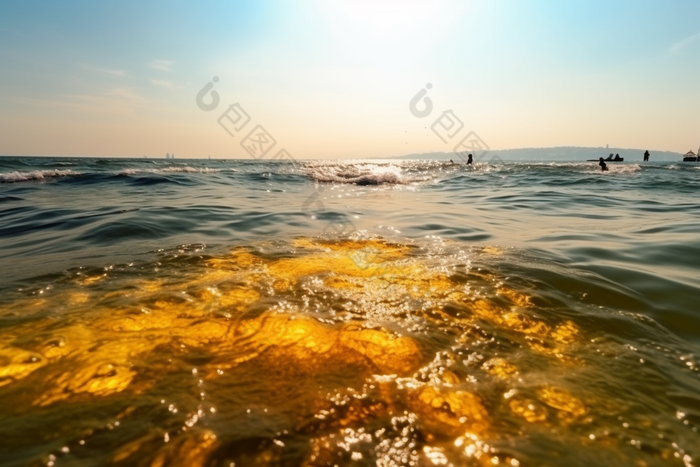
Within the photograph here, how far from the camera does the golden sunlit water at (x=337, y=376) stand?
1207 mm

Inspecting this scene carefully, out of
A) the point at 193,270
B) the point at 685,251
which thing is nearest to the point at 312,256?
the point at 193,270

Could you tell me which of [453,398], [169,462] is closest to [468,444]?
[453,398]

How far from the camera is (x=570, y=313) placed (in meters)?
2.37

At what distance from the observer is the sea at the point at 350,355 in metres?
1.22

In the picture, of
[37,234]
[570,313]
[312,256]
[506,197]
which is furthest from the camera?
[506,197]

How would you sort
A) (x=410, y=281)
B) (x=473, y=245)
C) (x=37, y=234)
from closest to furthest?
1. (x=410, y=281)
2. (x=473, y=245)
3. (x=37, y=234)

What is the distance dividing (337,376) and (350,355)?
7.8 inches

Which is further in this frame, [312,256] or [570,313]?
[312,256]

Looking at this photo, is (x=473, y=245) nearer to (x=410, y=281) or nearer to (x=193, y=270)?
Result: (x=410, y=281)

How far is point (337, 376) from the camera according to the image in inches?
63.9

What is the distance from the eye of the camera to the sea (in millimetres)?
1224

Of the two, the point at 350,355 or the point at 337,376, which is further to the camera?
the point at 350,355

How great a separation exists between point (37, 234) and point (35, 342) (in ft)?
15.0

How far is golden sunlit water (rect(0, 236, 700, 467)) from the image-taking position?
1.21m
